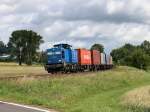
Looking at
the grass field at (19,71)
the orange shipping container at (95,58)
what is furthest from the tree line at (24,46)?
the orange shipping container at (95,58)

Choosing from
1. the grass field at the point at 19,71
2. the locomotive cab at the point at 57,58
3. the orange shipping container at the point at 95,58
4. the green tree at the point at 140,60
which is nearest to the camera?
the locomotive cab at the point at 57,58

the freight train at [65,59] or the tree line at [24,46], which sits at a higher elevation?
the tree line at [24,46]

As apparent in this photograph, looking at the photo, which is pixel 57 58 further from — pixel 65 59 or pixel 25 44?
pixel 25 44

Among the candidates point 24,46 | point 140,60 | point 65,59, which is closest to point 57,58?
point 65,59

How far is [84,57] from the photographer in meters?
62.1

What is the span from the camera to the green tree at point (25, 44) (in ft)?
504

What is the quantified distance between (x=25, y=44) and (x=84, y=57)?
98.7m

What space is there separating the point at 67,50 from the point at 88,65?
12.3m

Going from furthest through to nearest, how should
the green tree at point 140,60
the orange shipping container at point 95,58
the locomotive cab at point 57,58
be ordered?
the green tree at point 140,60, the orange shipping container at point 95,58, the locomotive cab at point 57,58

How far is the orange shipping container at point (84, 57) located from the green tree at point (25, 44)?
284 feet

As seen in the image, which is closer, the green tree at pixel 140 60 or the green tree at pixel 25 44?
the green tree at pixel 140 60

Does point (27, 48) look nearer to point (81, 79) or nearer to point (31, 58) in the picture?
point (31, 58)

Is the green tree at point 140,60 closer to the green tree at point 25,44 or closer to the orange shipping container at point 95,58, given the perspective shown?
the green tree at point 25,44

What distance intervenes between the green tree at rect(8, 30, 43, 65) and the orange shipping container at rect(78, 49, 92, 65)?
3413 inches
